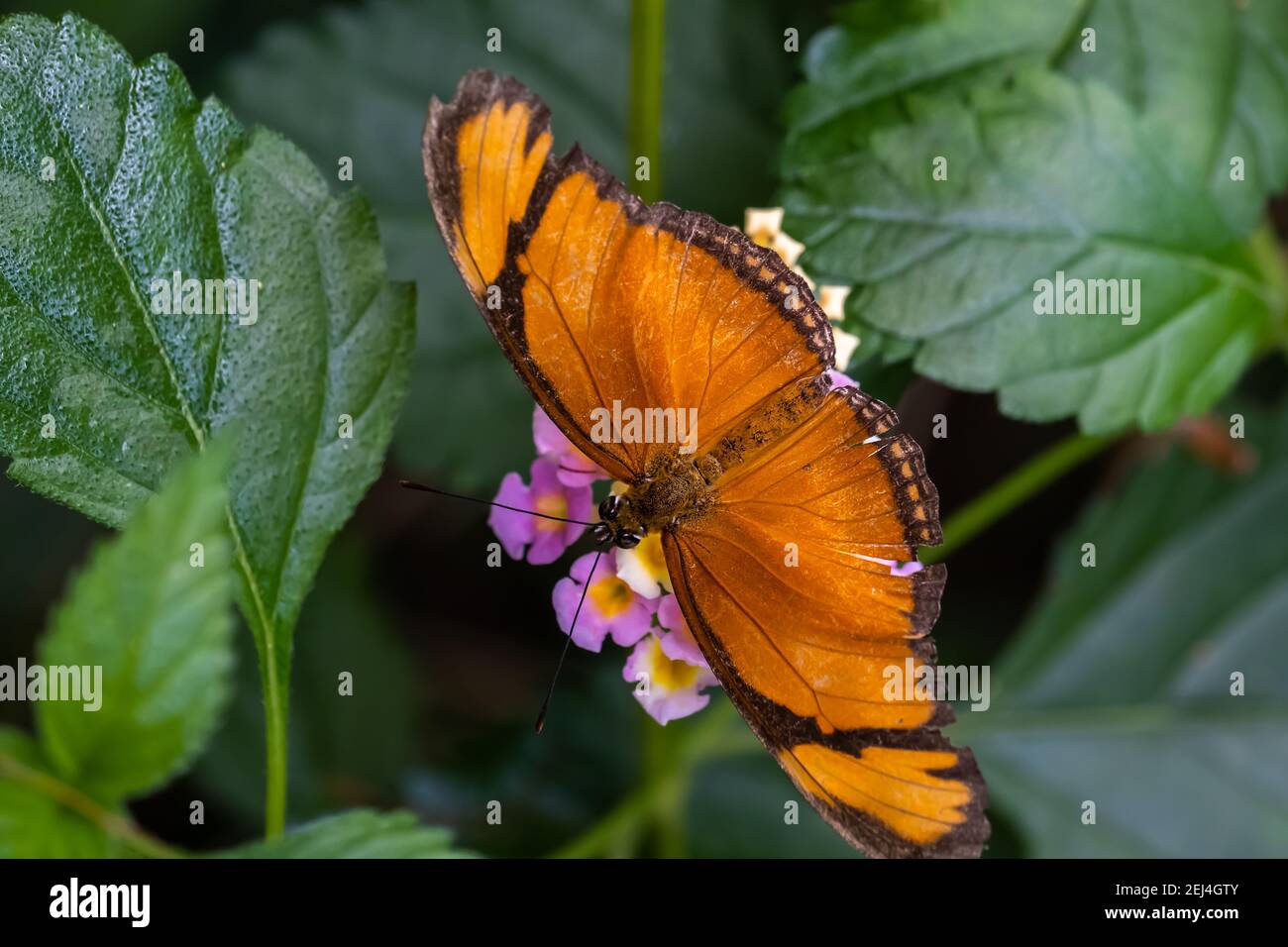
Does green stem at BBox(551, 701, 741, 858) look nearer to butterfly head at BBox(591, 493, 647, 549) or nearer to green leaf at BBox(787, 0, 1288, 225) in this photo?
butterfly head at BBox(591, 493, 647, 549)

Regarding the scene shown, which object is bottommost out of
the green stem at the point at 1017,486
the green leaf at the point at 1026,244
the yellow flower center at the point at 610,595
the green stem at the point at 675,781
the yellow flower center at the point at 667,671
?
the green stem at the point at 675,781

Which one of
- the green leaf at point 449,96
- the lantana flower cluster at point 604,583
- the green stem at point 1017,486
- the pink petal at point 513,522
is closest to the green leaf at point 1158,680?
the green stem at point 1017,486

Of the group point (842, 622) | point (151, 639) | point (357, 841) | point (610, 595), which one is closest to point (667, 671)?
point (610, 595)

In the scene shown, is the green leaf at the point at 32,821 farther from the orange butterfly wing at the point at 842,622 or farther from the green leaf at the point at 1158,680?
the green leaf at the point at 1158,680

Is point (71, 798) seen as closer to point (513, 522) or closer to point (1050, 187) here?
point (513, 522)
